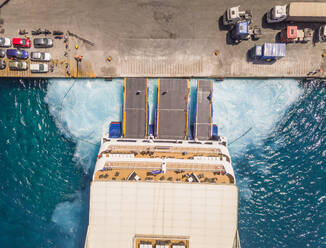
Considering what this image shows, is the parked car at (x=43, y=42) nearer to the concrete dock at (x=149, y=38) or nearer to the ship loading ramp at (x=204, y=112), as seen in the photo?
the concrete dock at (x=149, y=38)

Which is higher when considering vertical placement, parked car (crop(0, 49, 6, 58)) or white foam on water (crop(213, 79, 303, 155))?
parked car (crop(0, 49, 6, 58))

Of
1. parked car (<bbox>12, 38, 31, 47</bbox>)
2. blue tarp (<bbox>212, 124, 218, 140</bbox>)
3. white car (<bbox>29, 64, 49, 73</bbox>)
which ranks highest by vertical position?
parked car (<bbox>12, 38, 31, 47</bbox>)

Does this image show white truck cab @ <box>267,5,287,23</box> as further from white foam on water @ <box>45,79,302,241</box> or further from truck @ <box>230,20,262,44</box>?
white foam on water @ <box>45,79,302,241</box>

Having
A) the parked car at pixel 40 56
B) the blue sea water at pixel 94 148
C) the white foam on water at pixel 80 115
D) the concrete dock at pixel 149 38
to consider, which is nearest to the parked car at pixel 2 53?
the concrete dock at pixel 149 38

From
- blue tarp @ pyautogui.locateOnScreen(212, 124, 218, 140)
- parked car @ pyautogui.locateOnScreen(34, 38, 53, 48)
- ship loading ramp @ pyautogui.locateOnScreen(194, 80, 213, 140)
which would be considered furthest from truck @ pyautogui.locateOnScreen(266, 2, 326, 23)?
parked car @ pyautogui.locateOnScreen(34, 38, 53, 48)

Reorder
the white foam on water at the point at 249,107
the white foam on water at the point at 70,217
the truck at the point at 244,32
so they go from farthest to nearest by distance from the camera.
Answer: the white foam on water at the point at 70,217, the white foam on water at the point at 249,107, the truck at the point at 244,32
